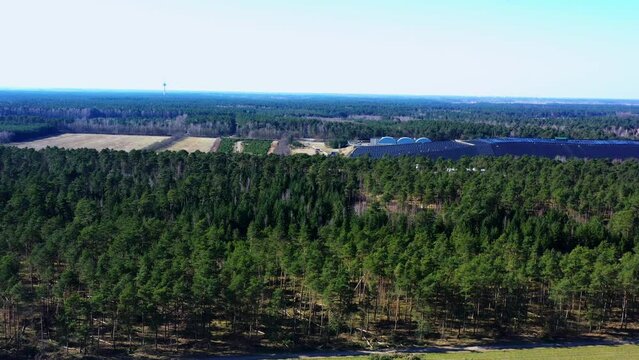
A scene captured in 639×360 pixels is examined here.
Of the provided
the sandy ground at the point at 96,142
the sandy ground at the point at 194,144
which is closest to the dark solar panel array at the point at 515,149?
the sandy ground at the point at 194,144

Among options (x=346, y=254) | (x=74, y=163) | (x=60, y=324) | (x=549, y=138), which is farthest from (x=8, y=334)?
(x=549, y=138)

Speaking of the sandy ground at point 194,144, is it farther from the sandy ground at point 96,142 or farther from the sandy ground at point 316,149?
the sandy ground at point 316,149

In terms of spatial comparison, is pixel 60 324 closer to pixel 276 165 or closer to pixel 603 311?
pixel 603 311

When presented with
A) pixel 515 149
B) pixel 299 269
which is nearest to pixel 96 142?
pixel 515 149

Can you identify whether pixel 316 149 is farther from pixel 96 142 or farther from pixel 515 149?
pixel 96 142

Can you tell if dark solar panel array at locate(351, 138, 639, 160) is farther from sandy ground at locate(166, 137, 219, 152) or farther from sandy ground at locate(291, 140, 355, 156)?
sandy ground at locate(166, 137, 219, 152)

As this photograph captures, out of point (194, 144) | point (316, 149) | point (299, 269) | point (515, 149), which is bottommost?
point (299, 269)
